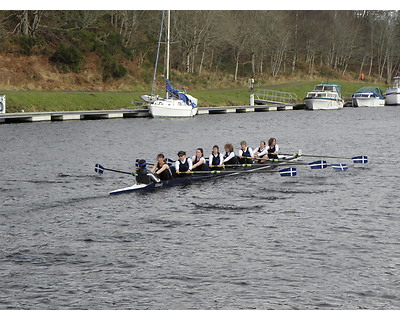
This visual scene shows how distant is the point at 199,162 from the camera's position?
30500mm

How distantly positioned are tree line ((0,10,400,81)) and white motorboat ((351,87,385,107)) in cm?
942

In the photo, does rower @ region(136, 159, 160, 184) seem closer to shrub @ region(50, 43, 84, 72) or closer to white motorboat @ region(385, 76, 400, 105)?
shrub @ region(50, 43, 84, 72)

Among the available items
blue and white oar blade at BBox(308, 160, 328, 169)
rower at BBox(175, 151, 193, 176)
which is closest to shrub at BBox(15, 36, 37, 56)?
blue and white oar blade at BBox(308, 160, 328, 169)

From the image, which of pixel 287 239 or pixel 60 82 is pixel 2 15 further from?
pixel 287 239

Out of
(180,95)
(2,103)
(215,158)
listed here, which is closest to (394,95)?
(180,95)

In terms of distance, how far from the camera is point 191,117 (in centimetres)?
6600

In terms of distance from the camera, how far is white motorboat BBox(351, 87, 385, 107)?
89.4 metres

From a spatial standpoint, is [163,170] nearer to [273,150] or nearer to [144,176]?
[144,176]

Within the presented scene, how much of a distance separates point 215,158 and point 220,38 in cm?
5250

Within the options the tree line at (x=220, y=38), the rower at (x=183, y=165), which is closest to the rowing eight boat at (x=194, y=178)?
the rower at (x=183, y=165)

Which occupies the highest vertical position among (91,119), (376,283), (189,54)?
(189,54)

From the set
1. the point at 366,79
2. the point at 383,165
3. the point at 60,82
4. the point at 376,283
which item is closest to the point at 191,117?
the point at 60,82

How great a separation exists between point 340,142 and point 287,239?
30.0m

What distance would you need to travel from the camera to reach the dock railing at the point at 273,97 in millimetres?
84150
